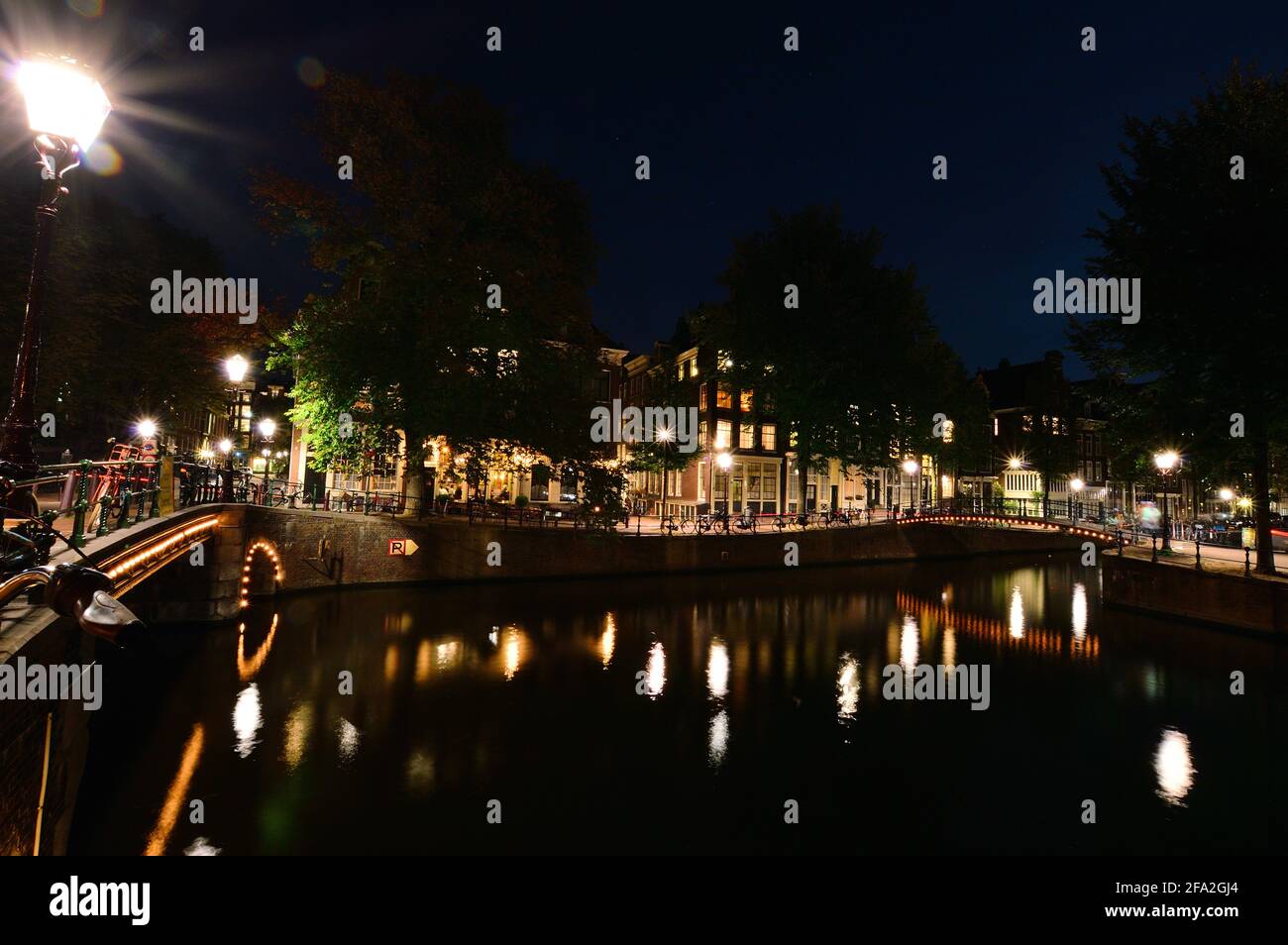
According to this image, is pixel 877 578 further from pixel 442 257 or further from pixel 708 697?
pixel 442 257

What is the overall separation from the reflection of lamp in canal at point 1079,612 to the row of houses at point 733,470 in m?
8.76

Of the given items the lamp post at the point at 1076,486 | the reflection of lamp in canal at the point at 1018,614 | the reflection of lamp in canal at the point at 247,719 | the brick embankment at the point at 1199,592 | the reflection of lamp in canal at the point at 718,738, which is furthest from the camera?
the lamp post at the point at 1076,486

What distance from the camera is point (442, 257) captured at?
22016mm

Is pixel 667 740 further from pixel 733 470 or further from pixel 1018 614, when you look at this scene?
pixel 733 470

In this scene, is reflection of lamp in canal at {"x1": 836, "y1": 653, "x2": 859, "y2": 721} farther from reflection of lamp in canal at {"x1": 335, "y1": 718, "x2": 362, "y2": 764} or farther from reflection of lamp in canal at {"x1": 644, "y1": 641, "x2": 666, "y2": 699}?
reflection of lamp in canal at {"x1": 335, "y1": 718, "x2": 362, "y2": 764}

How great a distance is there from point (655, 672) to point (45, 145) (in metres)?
14.5

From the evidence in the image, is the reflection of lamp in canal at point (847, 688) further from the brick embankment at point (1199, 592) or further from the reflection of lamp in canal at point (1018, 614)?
the brick embankment at point (1199, 592)

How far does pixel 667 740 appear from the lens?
11609mm

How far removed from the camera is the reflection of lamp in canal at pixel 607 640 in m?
16.9

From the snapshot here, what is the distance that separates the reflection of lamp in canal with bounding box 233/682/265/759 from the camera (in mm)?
11086

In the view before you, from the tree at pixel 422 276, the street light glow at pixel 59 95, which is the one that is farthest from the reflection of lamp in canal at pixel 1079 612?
the street light glow at pixel 59 95
